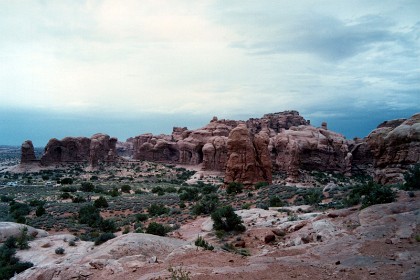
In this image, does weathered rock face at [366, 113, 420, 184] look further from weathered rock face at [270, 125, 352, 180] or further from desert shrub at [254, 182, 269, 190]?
weathered rock face at [270, 125, 352, 180]

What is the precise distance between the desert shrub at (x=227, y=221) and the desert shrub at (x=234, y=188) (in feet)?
45.0

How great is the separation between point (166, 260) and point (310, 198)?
545 inches

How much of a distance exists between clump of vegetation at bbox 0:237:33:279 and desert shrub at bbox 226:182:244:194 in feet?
57.4

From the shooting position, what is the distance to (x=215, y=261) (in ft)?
29.5

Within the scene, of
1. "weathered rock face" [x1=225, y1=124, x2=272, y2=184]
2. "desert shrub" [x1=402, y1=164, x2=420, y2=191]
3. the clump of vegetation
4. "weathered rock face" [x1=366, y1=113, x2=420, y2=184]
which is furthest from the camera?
"weathered rock face" [x1=225, y1=124, x2=272, y2=184]

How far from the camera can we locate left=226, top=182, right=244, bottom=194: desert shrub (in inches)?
1182

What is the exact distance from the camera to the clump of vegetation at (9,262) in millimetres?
12450

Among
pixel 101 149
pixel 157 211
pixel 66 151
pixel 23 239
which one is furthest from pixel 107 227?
pixel 66 151

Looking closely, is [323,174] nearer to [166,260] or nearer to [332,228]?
[332,228]

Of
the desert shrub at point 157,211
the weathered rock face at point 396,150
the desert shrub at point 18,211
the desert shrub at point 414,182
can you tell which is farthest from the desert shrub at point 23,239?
the weathered rock face at point 396,150

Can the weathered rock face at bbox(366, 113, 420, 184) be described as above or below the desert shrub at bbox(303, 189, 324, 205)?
above

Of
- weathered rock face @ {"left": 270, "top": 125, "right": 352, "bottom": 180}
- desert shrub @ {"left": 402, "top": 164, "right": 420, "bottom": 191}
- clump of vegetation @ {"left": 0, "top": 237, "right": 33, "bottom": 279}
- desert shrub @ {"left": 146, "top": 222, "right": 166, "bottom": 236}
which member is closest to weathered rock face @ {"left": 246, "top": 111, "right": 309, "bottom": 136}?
weathered rock face @ {"left": 270, "top": 125, "right": 352, "bottom": 180}

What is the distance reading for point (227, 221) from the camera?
15.5m

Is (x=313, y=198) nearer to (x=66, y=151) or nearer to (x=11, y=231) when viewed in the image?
(x=11, y=231)
